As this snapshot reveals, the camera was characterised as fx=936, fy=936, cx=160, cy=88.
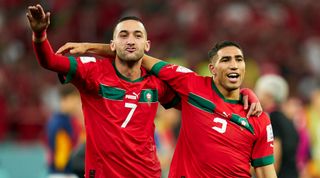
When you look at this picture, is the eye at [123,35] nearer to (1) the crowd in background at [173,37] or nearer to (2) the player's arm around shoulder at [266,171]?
(2) the player's arm around shoulder at [266,171]

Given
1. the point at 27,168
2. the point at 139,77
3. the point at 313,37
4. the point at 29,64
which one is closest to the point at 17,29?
the point at 29,64

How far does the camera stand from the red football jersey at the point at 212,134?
7.28 metres

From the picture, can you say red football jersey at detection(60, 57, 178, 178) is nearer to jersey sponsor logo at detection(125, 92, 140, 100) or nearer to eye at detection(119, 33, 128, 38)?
jersey sponsor logo at detection(125, 92, 140, 100)

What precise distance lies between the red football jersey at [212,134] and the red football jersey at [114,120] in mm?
256

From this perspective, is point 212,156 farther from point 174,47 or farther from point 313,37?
point 313,37

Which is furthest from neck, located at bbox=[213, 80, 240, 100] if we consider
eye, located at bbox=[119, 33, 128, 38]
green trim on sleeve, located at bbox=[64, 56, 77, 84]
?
green trim on sleeve, located at bbox=[64, 56, 77, 84]

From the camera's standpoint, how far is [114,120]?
712cm

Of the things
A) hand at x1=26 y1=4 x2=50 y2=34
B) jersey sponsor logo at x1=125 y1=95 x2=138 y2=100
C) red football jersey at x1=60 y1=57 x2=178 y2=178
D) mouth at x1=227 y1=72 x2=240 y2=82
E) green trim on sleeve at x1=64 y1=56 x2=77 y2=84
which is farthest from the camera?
mouth at x1=227 y1=72 x2=240 y2=82

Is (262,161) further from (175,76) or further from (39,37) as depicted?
(39,37)

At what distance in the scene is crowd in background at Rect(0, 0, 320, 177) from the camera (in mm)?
17734

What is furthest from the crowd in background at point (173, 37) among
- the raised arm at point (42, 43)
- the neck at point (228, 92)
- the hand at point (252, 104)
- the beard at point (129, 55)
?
the raised arm at point (42, 43)

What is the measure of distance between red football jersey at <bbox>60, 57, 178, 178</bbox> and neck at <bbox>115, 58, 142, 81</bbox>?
0.04 m

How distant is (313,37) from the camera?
20625 millimetres

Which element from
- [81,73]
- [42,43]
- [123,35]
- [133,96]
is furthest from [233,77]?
[42,43]
